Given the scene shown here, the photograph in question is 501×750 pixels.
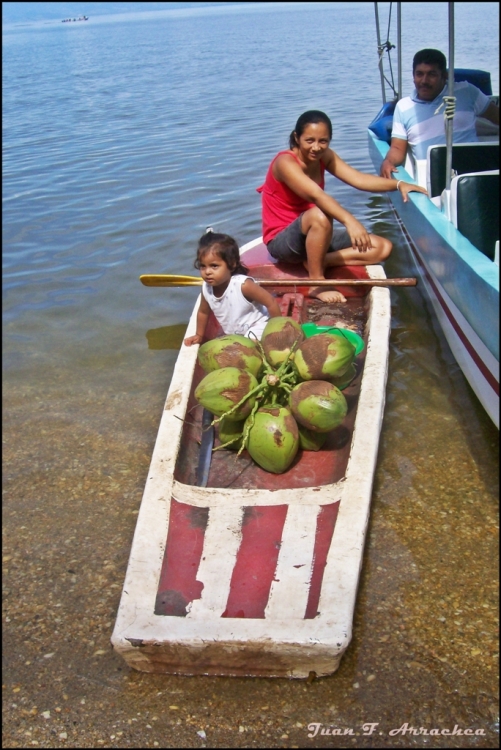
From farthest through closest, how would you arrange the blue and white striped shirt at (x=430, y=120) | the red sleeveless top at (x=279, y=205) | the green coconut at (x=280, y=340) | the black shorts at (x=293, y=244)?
the blue and white striped shirt at (x=430, y=120) → the red sleeveless top at (x=279, y=205) → the black shorts at (x=293, y=244) → the green coconut at (x=280, y=340)

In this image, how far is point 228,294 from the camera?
12.9 ft

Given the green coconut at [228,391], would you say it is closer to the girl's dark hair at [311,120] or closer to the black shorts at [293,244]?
the black shorts at [293,244]

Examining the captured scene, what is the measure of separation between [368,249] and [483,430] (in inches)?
62.2

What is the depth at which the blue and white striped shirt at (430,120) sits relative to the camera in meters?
5.68

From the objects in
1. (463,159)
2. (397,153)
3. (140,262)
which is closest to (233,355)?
(463,159)

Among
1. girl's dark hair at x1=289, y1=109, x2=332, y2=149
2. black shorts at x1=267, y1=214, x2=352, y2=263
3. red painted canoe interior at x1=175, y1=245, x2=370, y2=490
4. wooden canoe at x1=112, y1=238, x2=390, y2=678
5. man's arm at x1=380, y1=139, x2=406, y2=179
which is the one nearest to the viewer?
wooden canoe at x1=112, y1=238, x2=390, y2=678

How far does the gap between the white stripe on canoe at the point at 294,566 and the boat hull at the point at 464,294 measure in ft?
3.96

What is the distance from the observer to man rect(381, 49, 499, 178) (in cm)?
558

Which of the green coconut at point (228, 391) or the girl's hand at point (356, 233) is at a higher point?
the girl's hand at point (356, 233)

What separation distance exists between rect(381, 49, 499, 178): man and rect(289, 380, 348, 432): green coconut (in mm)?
3171

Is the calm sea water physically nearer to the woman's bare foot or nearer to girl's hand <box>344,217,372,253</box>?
the woman's bare foot

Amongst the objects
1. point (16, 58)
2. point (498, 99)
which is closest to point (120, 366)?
point (498, 99)

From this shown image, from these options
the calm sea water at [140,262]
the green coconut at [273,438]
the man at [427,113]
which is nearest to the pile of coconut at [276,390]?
the green coconut at [273,438]

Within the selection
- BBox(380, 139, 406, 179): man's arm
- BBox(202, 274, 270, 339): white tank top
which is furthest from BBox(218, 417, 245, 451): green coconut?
BBox(380, 139, 406, 179): man's arm
